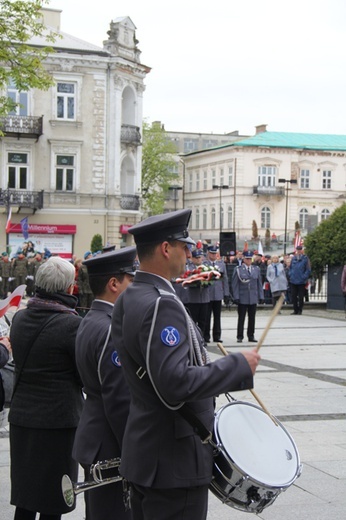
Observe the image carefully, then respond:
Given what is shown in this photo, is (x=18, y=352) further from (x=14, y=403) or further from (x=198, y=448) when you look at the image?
(x=198, y=448)

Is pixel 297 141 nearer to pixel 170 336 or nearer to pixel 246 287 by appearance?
pixel 246 287

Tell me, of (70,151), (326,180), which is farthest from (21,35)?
(326,180)

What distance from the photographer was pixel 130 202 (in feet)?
157

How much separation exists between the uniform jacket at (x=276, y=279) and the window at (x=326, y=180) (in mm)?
58990

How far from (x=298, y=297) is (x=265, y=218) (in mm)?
56812

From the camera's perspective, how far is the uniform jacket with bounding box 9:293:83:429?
4.79 m

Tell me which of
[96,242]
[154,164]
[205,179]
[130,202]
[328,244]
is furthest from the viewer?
[205,179]

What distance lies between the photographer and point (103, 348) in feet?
14.0

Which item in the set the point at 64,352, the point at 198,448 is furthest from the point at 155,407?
the point at 64,352

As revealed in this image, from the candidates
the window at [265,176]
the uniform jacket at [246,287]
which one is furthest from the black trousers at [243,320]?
the window at [265,176]

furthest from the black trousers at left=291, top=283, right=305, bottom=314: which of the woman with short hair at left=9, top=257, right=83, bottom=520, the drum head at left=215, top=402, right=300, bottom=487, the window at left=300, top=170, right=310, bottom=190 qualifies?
the window at left=300, top=170, right=310, bottom=190

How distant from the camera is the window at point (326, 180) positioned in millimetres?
82750

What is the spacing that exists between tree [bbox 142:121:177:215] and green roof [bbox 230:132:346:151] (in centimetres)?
678

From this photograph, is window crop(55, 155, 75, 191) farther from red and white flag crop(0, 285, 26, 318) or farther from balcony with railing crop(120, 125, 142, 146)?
red and white flag crop(0, 285, 26, 318)
